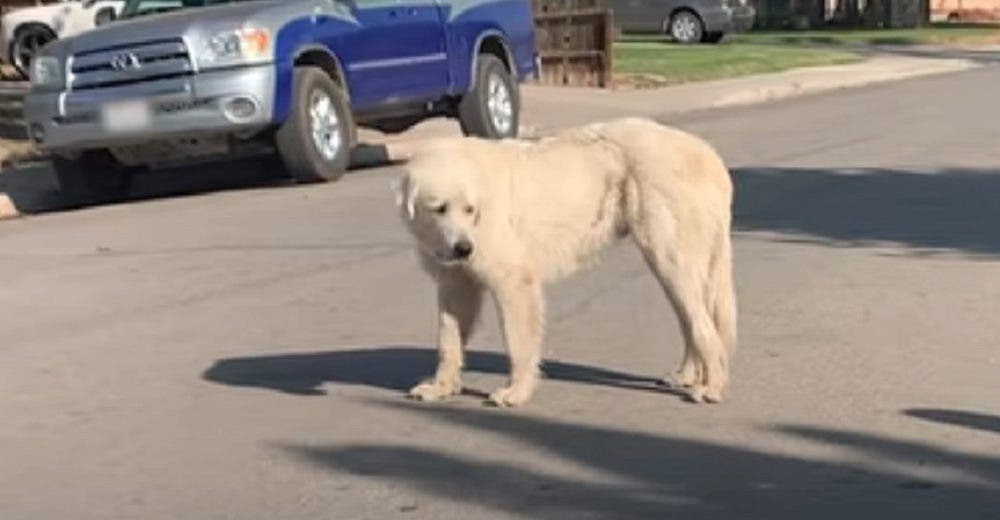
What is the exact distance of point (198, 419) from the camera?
7.63 metres

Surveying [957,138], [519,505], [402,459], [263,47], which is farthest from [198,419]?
[957,138]

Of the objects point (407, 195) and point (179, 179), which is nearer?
point (407, 195)

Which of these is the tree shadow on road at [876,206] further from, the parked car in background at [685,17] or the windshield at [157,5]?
the parked car in background at [685,17]

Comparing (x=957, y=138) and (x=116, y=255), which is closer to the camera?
(x=116, y=255)

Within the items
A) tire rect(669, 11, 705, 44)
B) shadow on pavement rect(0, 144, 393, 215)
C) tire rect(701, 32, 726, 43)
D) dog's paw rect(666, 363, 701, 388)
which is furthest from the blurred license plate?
tire rect(701, 32, 726, 43)

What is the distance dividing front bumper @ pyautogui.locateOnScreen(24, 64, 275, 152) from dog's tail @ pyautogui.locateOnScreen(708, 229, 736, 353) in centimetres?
818

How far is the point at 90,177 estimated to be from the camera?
16641 mm

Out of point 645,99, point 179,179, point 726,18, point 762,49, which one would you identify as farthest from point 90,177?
point 726,18

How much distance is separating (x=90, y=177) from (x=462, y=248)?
33.2 feet

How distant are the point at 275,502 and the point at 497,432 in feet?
3.63

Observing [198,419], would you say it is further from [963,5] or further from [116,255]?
[963,5]

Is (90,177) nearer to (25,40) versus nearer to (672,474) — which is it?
(672,474)

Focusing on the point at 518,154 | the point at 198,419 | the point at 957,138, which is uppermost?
the point at 518,154

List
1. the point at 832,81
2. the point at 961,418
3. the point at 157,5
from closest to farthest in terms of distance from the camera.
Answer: the point at 961,418, the point at 157,5, the point at 832,81
